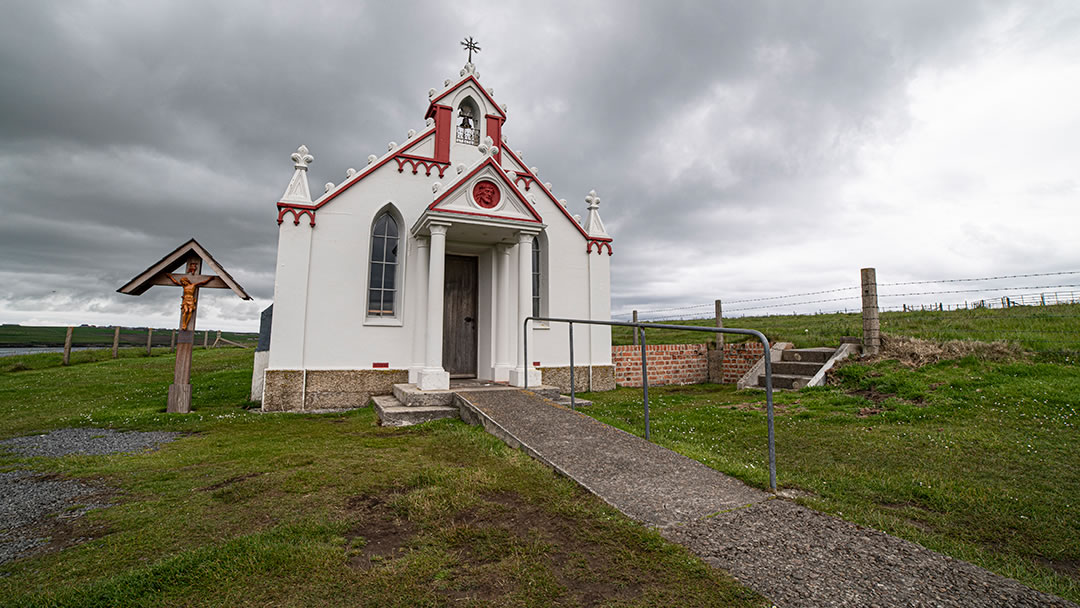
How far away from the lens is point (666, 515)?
2.90 meters

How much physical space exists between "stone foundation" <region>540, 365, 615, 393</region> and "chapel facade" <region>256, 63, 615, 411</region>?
0.02 meters

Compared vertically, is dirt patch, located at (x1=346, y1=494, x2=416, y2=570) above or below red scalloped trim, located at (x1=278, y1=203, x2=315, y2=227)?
below

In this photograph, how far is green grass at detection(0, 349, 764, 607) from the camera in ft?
6.92

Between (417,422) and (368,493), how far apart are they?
3093mm

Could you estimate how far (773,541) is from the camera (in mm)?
2557

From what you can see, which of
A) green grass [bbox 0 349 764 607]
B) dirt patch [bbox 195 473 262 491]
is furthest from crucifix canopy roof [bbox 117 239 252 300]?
dirt patch [bbox 195 473 262 491]

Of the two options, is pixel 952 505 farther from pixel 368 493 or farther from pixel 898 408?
pixel 368 493

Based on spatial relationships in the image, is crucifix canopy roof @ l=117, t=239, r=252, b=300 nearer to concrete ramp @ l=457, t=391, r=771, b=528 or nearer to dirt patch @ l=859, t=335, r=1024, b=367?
concrete ramp @ l=457, t=391, r=771, b=528

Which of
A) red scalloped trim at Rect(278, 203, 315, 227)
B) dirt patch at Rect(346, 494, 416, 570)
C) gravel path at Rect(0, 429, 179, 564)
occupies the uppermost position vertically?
red scalloped trim at Rect(278, 203, 315, 227)

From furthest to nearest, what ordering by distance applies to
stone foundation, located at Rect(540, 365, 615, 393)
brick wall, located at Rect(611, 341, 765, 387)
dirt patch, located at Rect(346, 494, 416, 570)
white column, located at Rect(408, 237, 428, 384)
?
1. brick wall, located at Rect(611, 341, 765, 387)
2. stone foundation, located at Rect(540, 365, 615, 393)
3. white column, located at Rect(408, 237, 428, 384)
4. dirt patch, located at Rect(346, 494, 416, 570)

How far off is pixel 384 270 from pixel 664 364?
6809mm

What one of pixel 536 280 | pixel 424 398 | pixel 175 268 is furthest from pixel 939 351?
pixel 175 268

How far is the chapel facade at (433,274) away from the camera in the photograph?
8.07m

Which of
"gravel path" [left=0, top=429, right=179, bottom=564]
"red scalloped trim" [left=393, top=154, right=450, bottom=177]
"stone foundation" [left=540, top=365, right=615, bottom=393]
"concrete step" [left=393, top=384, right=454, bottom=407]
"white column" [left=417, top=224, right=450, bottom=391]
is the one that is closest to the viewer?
"gravel path" [left=0, top=429, right=179, bottom=564]
